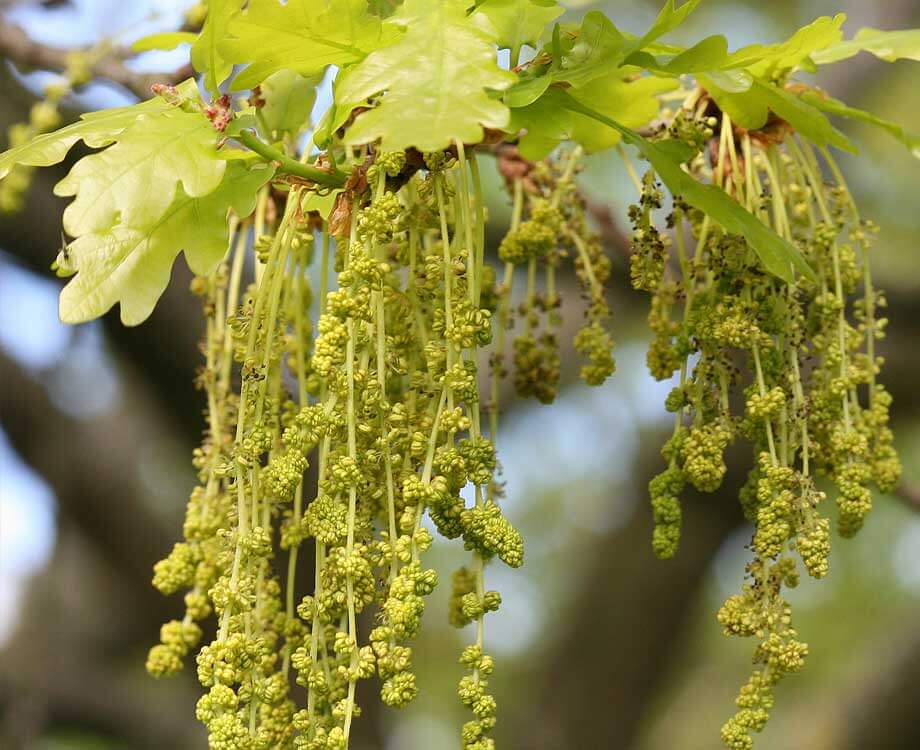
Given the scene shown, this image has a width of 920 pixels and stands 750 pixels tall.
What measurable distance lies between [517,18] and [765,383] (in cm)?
40

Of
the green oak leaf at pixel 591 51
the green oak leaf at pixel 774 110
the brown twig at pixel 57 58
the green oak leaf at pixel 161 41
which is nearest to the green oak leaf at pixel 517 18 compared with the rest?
the green oak leaf at pixel 591 51

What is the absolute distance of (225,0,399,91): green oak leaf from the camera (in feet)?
2.69

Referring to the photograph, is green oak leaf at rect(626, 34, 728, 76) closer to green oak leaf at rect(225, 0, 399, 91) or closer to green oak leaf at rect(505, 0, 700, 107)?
green oak leaf at rect(505, 0, 700, 107)

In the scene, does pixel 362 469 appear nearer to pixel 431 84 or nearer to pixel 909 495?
pixel 431 84

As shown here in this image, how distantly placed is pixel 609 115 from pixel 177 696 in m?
Answer: 2.38

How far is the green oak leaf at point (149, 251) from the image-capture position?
2.86ft

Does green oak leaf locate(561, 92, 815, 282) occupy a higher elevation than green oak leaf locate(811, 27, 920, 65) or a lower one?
lower

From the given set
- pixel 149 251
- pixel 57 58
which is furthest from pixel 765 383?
pixel 57 58

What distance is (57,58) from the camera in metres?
1.77

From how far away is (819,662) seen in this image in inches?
241

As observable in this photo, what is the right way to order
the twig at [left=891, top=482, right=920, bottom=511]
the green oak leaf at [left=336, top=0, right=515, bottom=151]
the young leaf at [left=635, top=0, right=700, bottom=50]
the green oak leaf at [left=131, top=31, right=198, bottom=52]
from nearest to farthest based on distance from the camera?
the green oak leaf at [left=336, top=0, right=515, bottom=151], the young leaf at [left=635, top=0, right=700, bottom=50], the green oak leaf at [left=131, top=31, right=198, bottom=52], the twig at [left=891, top=482, right=920, bottom=511]

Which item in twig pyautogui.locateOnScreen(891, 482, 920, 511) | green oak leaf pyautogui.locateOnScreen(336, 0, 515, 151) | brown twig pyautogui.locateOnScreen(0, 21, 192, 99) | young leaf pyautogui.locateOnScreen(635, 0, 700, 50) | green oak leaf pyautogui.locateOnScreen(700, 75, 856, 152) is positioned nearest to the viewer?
green oak leaf pyautogui.locateOnScreen(336, 0, 515, 151)

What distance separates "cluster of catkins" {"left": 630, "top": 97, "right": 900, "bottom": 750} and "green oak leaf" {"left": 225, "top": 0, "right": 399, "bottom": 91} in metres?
0.31

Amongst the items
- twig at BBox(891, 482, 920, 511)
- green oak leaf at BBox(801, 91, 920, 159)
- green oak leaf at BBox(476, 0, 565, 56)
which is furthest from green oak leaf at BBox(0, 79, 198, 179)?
twig at BBox(891, 482, 920, 511)
